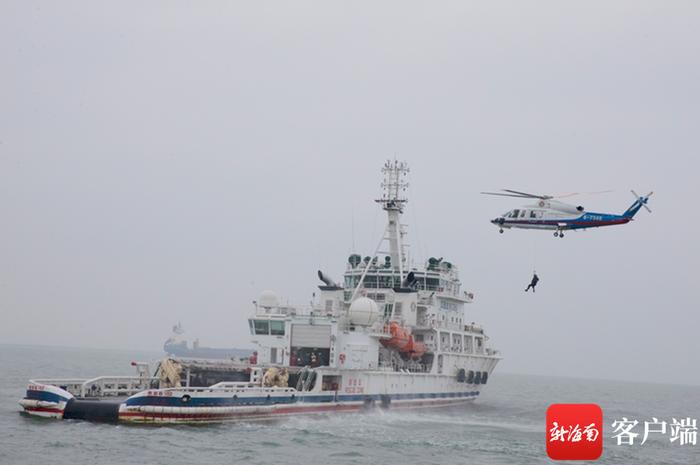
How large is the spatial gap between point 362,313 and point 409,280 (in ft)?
23.4

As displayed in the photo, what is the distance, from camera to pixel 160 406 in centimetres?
3512

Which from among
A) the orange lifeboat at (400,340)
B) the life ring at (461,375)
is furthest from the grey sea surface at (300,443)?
the life ring at (461,375)

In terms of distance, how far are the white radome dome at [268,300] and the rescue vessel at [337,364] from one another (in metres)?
0.06

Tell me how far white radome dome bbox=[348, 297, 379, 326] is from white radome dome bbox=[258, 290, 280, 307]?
4447mm

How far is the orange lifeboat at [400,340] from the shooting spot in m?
48.5

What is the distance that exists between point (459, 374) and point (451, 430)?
48.1 feet

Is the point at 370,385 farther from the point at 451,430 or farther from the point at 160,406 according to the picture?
the point at 160,406

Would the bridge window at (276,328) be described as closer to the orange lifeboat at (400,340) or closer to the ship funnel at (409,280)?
the orange lifeboat at (400,340)

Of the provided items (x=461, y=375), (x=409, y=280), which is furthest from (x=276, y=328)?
(x=461, y=375)

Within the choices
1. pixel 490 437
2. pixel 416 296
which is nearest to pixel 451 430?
pixel 490 437

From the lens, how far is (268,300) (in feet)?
156

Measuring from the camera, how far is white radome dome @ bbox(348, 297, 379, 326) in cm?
4538
